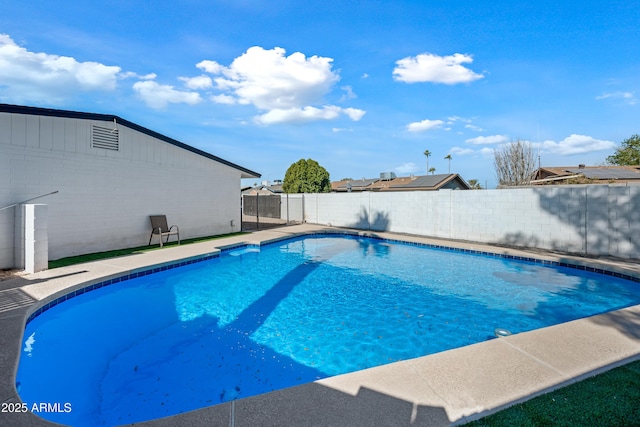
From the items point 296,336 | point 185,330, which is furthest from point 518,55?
point 185,330

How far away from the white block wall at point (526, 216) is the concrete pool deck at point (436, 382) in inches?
204

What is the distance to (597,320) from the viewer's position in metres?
4.09

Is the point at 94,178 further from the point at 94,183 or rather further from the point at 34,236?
the point at 34,236

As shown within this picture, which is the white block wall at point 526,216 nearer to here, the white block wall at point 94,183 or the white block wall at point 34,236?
the white block wall at point 94,183

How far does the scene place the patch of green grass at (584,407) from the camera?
2088mm

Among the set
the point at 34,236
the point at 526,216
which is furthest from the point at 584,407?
the point at 526,216

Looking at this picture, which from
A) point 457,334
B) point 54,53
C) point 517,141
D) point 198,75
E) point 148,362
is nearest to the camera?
point 148,362

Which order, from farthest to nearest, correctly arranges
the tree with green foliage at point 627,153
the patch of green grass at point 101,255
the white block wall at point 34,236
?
the tree with green foliage at point 627,153 < the patch of green grass at point 101,255 < the white block wall at point 34,236

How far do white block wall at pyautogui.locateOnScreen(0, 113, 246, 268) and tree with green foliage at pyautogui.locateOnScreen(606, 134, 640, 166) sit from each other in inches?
1739

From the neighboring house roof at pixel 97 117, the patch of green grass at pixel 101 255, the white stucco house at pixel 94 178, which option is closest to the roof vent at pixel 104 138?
the white stucco house at pixel 94 178

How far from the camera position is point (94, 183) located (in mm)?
8523

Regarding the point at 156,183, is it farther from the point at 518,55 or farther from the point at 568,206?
the point at 518,55

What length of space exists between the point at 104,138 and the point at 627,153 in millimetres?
48091

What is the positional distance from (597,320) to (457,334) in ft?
5.71
